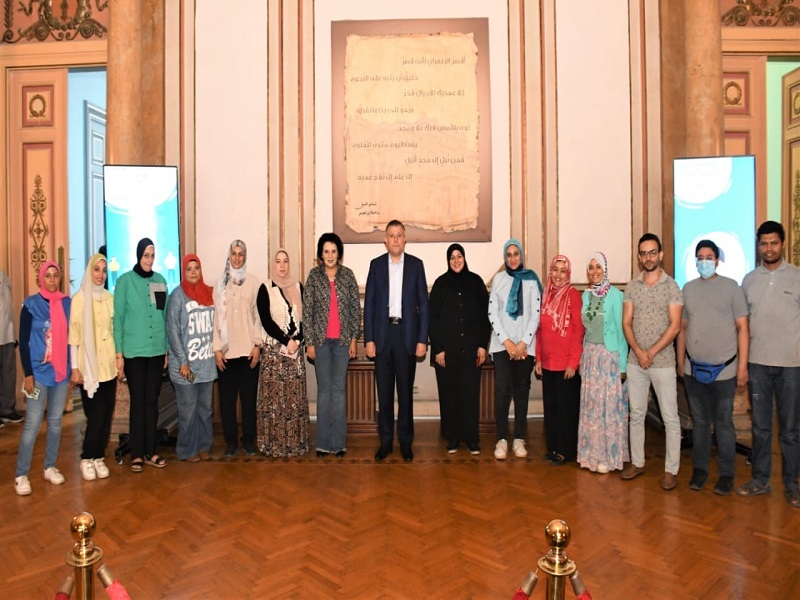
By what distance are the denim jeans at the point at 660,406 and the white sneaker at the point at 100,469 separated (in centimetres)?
353

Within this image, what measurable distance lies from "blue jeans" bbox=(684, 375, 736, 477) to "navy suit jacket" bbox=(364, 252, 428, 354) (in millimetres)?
1845

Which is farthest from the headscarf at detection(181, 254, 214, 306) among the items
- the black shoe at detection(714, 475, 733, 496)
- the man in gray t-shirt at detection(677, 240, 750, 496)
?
the black shoe at detection(714, 475, 733, 496)

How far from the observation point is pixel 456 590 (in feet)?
8.63

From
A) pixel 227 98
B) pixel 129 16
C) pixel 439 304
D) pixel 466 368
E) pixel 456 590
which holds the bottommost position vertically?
pixel 456 590

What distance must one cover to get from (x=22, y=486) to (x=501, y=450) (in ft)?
10.3

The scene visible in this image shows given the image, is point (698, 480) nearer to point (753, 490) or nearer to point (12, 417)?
point (753, 490)

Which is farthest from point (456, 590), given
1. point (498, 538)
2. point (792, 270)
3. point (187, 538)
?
point (792, 270)

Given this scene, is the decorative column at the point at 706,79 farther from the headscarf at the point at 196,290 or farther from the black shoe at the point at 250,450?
the black shoe at the point at 250,450

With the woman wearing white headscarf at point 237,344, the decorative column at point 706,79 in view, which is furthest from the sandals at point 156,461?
the decorative column at point 706,79

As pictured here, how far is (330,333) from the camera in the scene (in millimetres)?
4574

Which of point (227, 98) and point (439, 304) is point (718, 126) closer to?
point (439, 304)

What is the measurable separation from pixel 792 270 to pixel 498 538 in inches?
93.7

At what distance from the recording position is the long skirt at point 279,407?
459 centimetres

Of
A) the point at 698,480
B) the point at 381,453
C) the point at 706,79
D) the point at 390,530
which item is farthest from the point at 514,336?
the point at 706,79
